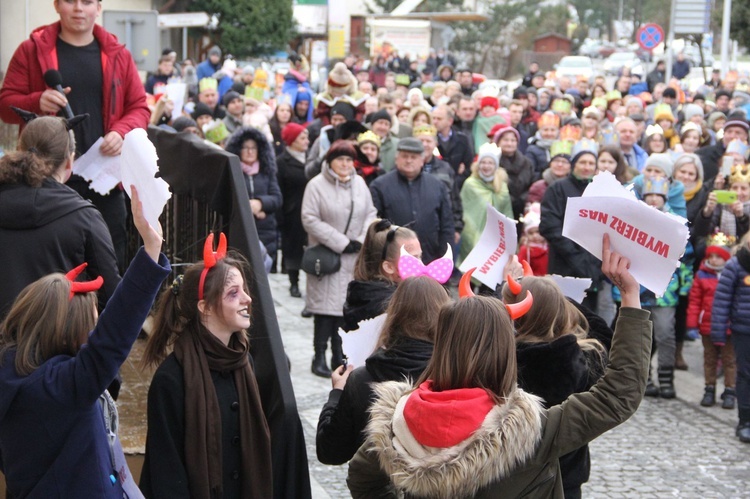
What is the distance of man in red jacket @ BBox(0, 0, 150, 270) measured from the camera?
19.1 ft

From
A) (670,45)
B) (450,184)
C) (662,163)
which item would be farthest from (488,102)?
(670,45)

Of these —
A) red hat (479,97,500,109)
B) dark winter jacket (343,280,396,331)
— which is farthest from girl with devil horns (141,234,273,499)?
red hat (479,97,500,109)

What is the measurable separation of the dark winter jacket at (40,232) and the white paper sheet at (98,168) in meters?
1.11

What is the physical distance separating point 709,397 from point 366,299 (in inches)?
177

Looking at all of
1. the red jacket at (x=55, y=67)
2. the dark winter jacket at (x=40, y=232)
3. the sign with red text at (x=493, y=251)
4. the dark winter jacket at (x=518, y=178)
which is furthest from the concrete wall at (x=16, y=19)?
the dark winter jacket at (x=40, y=232)

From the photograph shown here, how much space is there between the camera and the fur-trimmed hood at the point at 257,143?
1034cm

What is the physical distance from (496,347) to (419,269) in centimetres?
167

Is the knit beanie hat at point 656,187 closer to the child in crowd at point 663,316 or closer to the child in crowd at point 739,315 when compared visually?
the child in crowd at point 663,316

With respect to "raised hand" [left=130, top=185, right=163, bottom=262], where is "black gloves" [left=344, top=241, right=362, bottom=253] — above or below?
below

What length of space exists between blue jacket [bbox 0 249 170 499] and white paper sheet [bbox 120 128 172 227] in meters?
0.15

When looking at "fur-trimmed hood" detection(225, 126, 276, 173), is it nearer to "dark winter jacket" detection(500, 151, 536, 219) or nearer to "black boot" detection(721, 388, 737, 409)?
"dark winter jacket" detection(500, 151, 536, 219)

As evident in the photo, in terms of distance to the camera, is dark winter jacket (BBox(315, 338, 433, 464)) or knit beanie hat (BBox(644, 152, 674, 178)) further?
knit beanie hat (BBox(644, 152, 674, 178))

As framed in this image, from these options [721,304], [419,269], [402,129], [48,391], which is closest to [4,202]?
[48,391]

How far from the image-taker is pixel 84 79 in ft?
19.3
